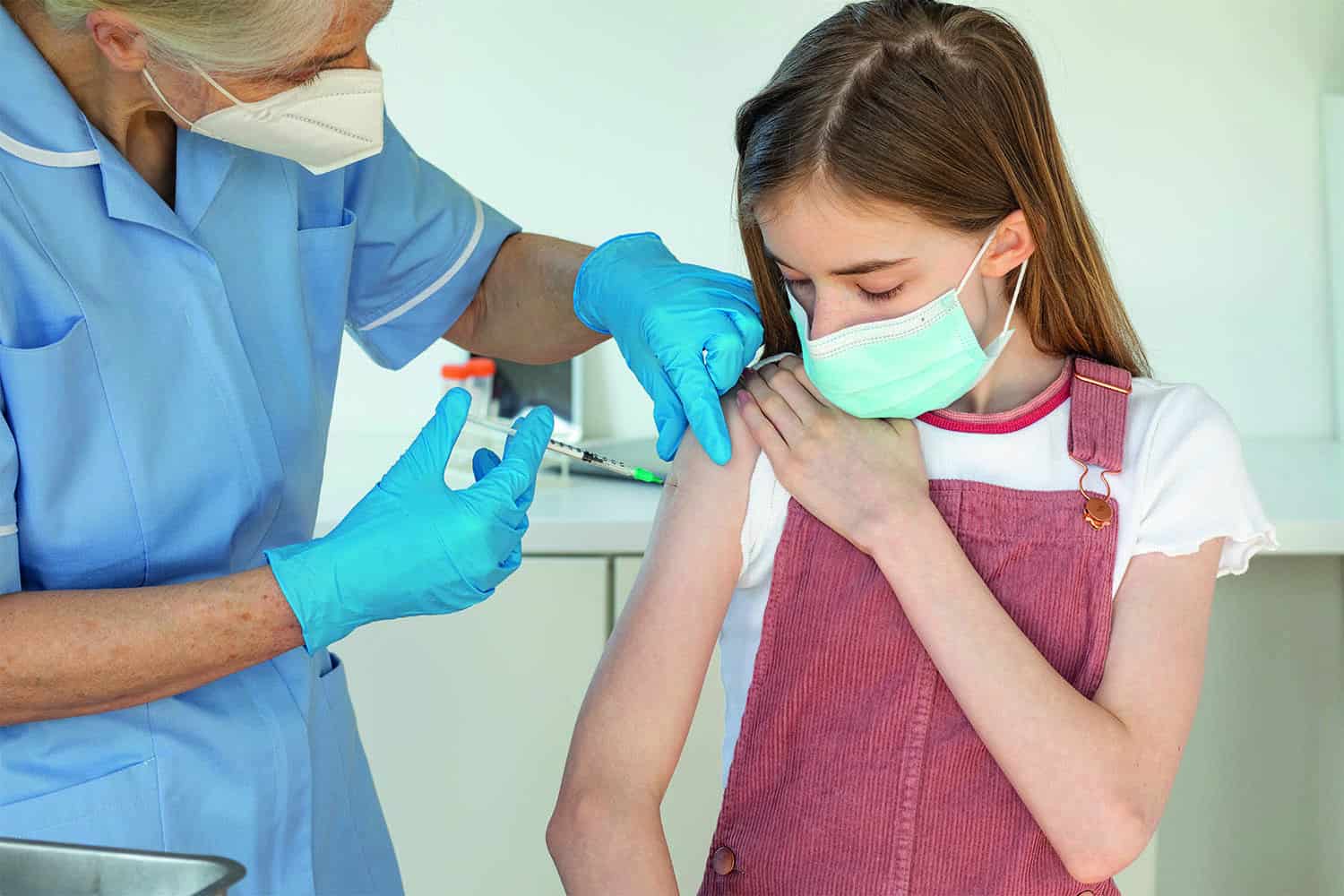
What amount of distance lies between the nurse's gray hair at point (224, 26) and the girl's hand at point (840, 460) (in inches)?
19.6

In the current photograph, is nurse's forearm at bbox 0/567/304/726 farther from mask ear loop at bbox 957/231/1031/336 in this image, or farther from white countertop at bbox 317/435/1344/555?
white countertop at bbox 317/435/1344/555

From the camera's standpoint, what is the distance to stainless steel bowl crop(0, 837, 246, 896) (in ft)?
2.12

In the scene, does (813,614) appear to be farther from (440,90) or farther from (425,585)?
(440,90)

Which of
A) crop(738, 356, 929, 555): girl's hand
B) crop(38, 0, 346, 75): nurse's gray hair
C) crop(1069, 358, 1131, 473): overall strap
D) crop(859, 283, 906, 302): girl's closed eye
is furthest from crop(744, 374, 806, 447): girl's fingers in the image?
crop(38, 0, 346, 75): nurse's gray hair

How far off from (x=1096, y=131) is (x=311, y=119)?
185 cm

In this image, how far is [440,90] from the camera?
8.64 feet

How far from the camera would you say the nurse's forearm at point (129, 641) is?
39.5 inches

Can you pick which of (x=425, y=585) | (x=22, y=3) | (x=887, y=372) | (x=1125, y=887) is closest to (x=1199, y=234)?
(x=1125, y=887)

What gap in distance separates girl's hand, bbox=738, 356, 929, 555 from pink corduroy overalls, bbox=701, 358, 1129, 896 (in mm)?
38

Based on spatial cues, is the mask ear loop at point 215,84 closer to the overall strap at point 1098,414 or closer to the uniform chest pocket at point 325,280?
the uniform chest pocket at point 325,280

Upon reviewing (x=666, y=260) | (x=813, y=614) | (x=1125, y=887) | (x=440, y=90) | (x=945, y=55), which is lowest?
(x=1125, y=887)

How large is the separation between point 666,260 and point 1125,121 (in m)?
1.51

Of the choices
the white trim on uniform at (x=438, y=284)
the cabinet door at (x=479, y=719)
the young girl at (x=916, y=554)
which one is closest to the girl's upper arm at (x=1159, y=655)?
the young girl at (x=916, y=554)

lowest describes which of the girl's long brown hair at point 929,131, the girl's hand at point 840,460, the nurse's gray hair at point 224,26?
the girl's hand at point 840,460
